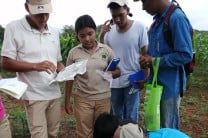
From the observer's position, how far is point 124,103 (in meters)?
3.57

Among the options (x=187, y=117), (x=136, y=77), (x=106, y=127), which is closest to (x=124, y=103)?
(x=136, y=77)

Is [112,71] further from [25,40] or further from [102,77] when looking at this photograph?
[25,40]

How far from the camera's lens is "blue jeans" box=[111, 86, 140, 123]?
3.46m

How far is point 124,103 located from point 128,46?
2.06 feet

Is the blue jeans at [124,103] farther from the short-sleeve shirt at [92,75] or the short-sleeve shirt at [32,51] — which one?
the short-sleeve shirt at [32,51]

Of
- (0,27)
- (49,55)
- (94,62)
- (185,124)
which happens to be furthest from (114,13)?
(0,27)

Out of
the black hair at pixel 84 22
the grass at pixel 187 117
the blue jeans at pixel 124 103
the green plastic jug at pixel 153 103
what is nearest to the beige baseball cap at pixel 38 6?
the black hair at pixel 84 22

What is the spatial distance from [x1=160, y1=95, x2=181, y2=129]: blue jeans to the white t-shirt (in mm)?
695

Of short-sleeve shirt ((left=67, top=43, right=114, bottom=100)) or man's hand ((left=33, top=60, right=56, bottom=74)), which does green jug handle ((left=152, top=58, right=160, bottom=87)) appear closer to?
short-sleeve shirt ((left=67, top=43, right=114, bottom=100))

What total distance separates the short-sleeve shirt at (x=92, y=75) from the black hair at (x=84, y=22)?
0.19 metres

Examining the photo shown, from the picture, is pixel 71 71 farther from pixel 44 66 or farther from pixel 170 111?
pixel 170 111

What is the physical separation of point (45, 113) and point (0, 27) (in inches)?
522

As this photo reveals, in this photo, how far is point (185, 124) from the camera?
4812 mm

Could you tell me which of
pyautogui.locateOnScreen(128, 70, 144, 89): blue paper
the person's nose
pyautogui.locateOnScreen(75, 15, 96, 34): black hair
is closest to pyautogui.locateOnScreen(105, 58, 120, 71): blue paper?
pyautogui.locateOnScreen(128, 70, 144, 89): blue paper
